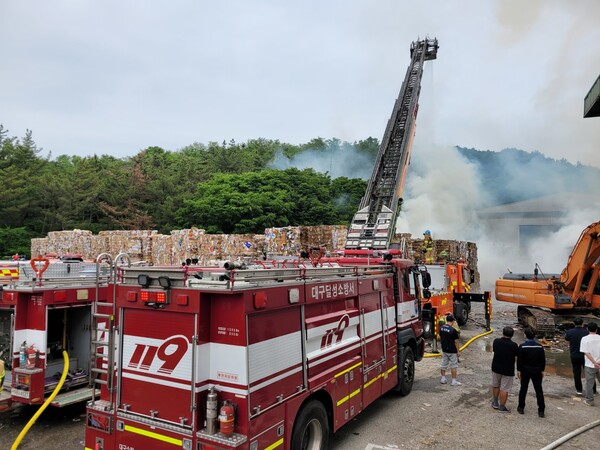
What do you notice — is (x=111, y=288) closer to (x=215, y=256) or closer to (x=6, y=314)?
(x=6, y=314)

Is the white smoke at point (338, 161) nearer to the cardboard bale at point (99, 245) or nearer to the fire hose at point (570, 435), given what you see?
the cardboard bale at point (99, 245)

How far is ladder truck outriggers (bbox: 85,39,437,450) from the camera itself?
425 centimetres

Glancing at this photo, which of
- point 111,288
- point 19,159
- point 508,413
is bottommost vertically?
point 508,413

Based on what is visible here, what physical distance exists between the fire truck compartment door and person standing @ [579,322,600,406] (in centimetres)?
739

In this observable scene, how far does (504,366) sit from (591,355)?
175 centimetres

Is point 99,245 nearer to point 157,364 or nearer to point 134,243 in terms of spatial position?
point 134,243

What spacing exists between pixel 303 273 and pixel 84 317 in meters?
5.11

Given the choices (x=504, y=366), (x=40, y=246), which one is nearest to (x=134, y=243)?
(x=40, y=246)

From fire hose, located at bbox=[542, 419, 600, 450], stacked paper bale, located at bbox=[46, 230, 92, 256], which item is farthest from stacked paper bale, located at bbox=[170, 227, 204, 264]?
fire hose, located at bbox=[542, 419, 600, 450]

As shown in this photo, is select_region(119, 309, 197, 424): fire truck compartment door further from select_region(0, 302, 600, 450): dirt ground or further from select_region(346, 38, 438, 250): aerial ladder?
select_region(346, 38, 438, 250): aerial ladder

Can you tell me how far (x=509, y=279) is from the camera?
17.0 metres

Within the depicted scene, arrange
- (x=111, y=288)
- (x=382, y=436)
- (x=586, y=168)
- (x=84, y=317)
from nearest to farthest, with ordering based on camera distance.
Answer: (x=111, y=288) → (x=382, y=436) → (x=84, y=317) → (x=586, y=168)

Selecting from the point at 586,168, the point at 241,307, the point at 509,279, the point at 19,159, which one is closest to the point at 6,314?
the point at 241,307

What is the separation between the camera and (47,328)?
7.22m
